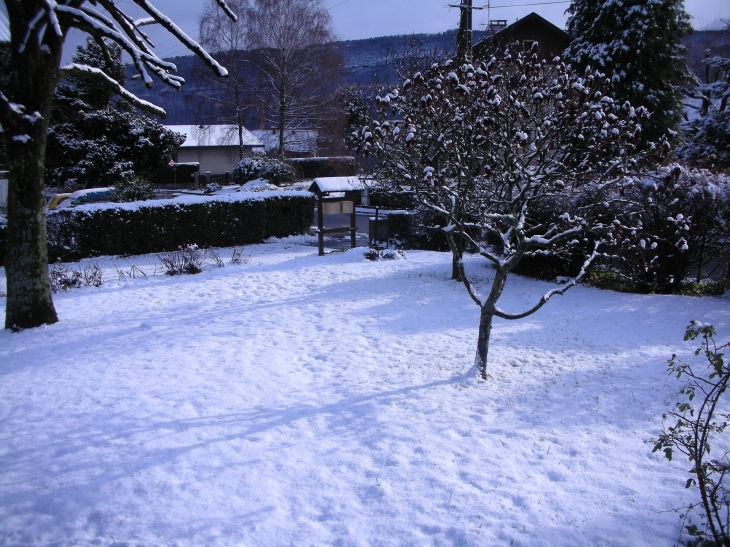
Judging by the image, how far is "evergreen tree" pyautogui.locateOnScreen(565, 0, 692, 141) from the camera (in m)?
17.7

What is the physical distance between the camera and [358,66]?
261 ft

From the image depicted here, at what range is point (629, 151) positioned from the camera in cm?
727

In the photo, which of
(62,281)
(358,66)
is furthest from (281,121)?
(358,66)

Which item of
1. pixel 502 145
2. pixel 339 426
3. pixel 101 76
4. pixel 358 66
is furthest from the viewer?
pixel 358 66

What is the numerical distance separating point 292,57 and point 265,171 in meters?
7.82

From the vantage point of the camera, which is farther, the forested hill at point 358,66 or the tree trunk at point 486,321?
the forested hill at point 358,66

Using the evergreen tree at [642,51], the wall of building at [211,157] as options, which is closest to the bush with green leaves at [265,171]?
the evergreen tree at [642,51]

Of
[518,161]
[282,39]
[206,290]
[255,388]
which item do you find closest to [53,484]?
[255,388]

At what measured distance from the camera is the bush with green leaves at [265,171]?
26609 mm

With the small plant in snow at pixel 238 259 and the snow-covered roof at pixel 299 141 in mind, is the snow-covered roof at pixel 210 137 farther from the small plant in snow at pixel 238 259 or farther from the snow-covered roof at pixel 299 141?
the small plant in snow at pixel 238 259

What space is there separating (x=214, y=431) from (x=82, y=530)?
4.78 ft

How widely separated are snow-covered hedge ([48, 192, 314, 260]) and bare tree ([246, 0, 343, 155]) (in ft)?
47.2

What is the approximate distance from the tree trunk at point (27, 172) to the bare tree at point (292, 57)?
921 inches

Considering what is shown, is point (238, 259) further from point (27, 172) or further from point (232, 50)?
point (232, 50)
